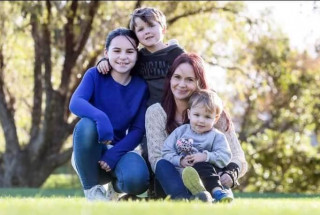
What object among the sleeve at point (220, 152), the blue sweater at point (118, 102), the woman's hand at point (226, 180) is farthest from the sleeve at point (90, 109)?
the woman's hand at point (226, 180)

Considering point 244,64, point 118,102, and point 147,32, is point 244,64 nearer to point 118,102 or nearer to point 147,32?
point 147,32

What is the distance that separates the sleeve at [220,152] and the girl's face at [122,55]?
0.99 meters

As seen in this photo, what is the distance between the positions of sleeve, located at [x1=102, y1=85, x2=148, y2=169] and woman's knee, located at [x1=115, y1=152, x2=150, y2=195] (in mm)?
55

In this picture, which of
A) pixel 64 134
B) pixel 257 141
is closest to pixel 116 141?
pixel 64 134

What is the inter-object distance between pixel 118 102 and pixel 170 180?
1025mm

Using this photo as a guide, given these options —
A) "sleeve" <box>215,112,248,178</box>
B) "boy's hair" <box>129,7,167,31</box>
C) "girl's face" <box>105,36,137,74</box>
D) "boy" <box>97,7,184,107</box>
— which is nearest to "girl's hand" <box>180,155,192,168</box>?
"sleeve" <box>215,112,248,178</box>

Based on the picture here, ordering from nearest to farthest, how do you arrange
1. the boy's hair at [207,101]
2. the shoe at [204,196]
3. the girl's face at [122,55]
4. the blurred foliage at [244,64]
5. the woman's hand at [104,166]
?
the shoe at [204,196], the boy's hair at [207,101], the woman's hand at [104,166], the girl's face at [122,55], the blurred foliage at [244,64]

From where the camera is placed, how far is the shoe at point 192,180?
5.01 meters

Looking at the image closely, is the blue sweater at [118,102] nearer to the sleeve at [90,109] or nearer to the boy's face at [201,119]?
the sleeve at [90,109]

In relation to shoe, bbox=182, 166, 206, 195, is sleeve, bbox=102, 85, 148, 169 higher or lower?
higher

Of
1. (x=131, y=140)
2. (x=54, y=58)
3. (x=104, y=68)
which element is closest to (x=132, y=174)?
(x=131, y=140)

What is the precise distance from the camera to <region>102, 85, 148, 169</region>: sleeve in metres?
5.84

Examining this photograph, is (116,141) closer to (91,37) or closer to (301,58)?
(91,37)

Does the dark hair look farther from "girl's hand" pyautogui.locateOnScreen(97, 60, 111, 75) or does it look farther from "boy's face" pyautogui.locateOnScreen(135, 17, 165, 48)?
"girl's hand" pyautogui.locateOnScreen(97, 60, 111, 75)
